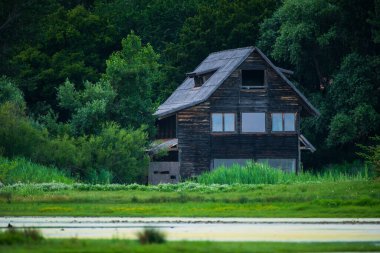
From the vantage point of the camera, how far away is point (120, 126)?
7125 centimetres

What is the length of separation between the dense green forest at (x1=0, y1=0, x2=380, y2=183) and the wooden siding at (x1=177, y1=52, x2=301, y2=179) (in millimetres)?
3223

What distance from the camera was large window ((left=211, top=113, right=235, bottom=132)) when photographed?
75750 millimetres

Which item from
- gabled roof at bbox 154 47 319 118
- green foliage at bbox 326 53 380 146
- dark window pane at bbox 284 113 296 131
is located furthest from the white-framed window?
green foliage at bbox 326 53 380 146

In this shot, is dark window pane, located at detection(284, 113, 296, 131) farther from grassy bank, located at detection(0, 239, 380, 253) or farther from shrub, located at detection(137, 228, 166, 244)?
shrub, located at detection(137, 228, 166, 244)

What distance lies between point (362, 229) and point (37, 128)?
38162 millimetres

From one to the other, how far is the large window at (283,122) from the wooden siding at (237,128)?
1.07ft

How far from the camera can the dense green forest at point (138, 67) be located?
6581 centimetres

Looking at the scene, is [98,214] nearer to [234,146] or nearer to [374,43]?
[234,146]

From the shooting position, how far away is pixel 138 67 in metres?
71.9

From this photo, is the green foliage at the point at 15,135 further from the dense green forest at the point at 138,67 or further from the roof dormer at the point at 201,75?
the roof dormer at the point at 201,75

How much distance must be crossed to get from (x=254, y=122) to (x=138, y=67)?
9.44 m

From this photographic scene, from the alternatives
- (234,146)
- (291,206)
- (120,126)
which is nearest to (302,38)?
(234,146)

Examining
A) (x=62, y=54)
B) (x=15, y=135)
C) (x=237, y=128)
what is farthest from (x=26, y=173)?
(x=62, y=54)

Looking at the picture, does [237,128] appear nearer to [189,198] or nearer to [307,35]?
[307,35]
